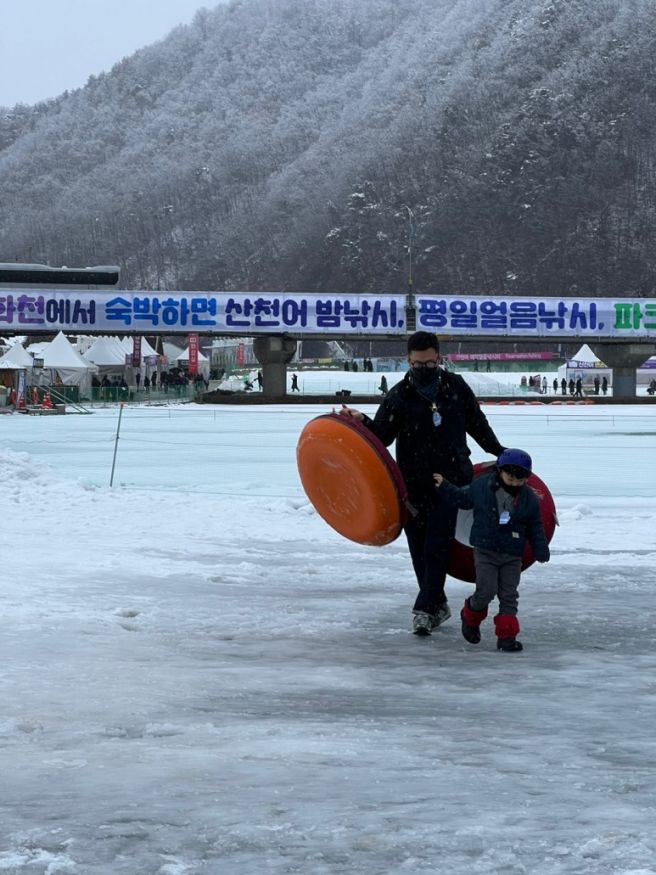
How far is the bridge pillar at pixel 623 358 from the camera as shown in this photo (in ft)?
239

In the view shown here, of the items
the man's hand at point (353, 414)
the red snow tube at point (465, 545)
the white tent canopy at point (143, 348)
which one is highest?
the white tent canopy at point (143, 348)

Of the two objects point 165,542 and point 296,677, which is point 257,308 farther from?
point 296,677

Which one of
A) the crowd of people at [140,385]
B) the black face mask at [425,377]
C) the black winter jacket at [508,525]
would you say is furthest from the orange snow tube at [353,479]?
the crowd of people at [140,385]

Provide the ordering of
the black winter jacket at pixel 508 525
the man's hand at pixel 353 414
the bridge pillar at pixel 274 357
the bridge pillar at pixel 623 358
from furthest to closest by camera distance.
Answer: the bridge pillar at pixel 623 358
the bridge pillar at pixel 274 357
the man's hand at pixel 353 414
the black winter jacket at pixel 508 525

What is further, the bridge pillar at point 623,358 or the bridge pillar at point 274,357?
the bridge pillar at point 623,358

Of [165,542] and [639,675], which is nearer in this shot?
[639,675]

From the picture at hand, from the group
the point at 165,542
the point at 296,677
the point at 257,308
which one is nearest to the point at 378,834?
the point at 296,677

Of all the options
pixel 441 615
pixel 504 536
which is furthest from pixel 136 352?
pixel 504 536

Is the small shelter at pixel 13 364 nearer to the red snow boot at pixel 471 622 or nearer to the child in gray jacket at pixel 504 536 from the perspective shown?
the red snow boot at pixel 471 622

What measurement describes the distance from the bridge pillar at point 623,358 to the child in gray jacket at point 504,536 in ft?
217

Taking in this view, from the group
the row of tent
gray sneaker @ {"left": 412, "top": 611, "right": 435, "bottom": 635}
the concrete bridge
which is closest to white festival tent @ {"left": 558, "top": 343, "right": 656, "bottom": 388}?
the concrete bridge

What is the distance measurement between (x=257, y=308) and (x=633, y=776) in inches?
2583

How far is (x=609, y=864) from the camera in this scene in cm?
388

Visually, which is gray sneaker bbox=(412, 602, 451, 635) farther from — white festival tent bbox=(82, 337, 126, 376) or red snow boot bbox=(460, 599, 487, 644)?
white festival tent bbox=(82, 337, 126, 376)
